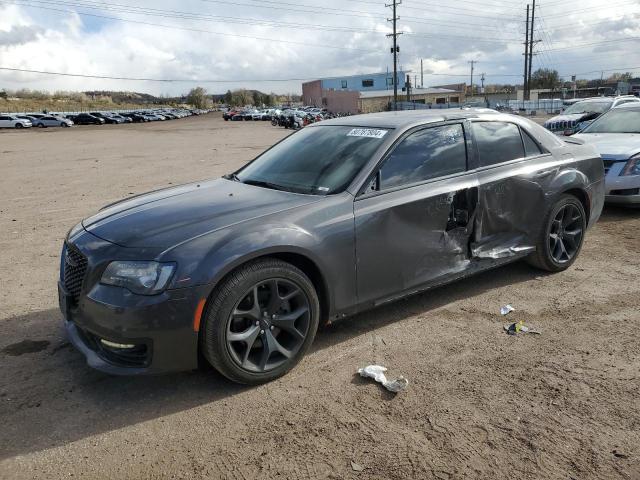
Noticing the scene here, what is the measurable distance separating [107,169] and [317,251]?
1385 centimetres

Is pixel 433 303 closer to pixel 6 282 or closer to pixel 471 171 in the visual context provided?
pixel 471 171

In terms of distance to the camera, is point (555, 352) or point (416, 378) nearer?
point (416, 378)

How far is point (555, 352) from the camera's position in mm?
3779

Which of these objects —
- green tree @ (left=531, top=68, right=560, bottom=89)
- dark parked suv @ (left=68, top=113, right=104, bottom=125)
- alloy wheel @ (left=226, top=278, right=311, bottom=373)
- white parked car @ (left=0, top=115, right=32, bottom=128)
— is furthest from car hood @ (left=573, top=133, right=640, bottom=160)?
green tree @ (left=531, top=68, right=560, bottom=89)

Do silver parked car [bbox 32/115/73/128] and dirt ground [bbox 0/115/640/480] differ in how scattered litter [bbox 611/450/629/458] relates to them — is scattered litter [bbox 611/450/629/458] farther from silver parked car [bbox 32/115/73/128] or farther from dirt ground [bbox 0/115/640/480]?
silver parked car [bbox 32/115/73/128]

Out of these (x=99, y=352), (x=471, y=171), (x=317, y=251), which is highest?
(x=471, y=171)

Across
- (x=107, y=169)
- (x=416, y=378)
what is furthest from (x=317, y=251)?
(x=107, y=169)

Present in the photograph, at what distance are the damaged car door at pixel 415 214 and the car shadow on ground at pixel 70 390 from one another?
539mm

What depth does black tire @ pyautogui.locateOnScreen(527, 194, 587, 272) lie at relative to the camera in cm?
511

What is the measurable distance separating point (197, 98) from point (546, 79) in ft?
312

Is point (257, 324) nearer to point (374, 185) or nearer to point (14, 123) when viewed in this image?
point (374, 185)

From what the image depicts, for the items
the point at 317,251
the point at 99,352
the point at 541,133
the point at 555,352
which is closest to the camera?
the point at 99,352

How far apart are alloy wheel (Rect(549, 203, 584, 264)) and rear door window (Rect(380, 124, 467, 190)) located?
141cm

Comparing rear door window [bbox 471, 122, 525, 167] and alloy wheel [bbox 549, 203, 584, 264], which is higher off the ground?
rear door window [bbox 471, 122, 525, 167]
